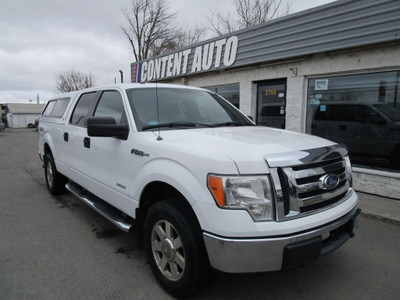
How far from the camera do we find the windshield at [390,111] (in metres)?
5.14

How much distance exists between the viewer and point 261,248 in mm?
1924

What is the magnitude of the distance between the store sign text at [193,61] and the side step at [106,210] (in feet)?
17.6

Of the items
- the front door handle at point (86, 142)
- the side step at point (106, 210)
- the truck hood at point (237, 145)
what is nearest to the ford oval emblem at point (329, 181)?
the truck hood at point (237, 145)

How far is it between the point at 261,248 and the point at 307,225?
1.29ft

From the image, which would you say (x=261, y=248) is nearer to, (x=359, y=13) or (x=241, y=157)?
(x=241, y=157)

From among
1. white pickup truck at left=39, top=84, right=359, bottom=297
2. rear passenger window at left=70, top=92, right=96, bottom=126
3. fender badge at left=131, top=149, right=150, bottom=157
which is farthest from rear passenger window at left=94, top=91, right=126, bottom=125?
fender badge at left=131, top=149, right=150, bottom=157

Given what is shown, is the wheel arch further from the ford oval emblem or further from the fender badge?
the ford oval emblem

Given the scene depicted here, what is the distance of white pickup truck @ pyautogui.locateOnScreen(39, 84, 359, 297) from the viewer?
1965 mm

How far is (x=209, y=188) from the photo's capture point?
2027mm

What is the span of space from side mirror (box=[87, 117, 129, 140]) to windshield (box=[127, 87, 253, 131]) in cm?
21

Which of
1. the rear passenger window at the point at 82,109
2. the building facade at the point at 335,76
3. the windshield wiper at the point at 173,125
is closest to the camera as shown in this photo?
the windshield wiper at the point at 173,125

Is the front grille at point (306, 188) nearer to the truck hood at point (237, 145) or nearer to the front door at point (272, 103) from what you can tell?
the truck hood at point (237, 145)

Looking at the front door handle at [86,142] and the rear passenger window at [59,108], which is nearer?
the front door handle at [86,142]

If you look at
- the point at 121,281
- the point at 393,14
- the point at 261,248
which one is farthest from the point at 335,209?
the point at 393,14
